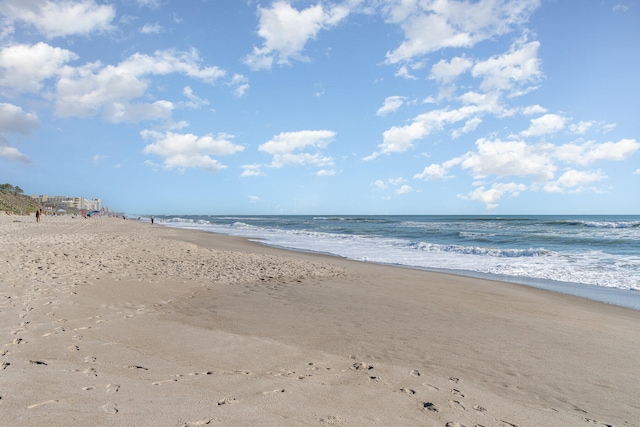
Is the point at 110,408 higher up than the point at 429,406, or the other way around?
the point at 110,408

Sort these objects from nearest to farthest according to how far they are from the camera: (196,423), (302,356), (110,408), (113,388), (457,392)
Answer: (196,423)
(110,408)
(113,388)
(457,392)
(302,356)

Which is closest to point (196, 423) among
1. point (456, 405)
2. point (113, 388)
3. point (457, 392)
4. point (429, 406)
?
point (113, 388)

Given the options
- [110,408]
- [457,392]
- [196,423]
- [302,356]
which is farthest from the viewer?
[302,356]

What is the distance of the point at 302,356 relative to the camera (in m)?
4.53

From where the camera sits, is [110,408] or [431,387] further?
[431,387]

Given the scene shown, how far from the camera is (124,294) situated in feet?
24.8

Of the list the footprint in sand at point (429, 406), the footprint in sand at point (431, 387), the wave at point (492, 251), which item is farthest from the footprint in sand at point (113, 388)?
the wave at point (492, 251)

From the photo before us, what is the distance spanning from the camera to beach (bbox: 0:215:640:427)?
319 cm

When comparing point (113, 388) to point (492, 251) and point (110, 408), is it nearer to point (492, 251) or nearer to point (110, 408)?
point (110, 408)

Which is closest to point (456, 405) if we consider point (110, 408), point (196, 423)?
point (196, 423)

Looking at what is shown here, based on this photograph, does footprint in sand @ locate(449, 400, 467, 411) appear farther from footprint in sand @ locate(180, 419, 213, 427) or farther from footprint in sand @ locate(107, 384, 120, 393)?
footprint in sand @ locate(107, 384, 120, 393)

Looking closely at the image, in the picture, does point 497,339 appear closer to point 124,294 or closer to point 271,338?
point 271,338

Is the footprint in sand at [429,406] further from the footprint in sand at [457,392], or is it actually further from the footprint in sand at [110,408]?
the footprint in sand at [110,408]

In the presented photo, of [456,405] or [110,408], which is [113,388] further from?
[456,405]
